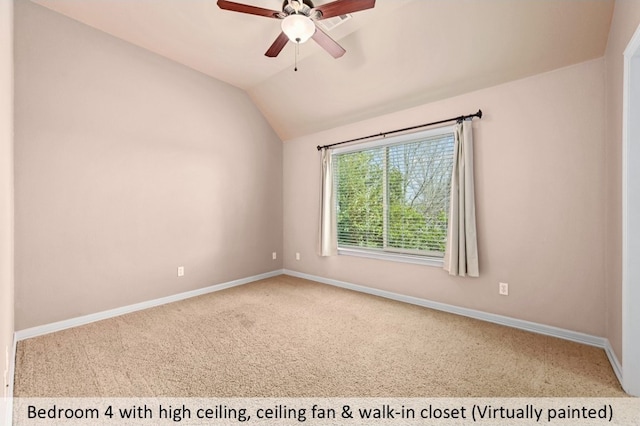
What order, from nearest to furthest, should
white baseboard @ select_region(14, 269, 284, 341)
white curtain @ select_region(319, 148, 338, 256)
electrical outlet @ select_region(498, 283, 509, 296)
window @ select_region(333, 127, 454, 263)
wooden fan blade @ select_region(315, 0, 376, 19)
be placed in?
wooden fan blade @ select_region(315, 0, 376, 19) → white baseboard @ select_region(14, 269, 284, 341) → electrical outlet @ select_region(498, 283, 509, 296) → window @ select_region(333, 127, 454, 263) → white curtain @ select_region(319, 148, 338, 256)

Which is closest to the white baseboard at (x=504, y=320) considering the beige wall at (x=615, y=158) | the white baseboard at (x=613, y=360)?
the white baseboard at (x=613, y=360)

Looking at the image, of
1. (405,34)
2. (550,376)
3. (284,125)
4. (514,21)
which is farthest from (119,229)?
(514,21)

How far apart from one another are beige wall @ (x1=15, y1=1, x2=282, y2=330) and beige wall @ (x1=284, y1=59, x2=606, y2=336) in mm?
2829

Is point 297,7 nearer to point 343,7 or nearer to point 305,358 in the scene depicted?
point 343,7

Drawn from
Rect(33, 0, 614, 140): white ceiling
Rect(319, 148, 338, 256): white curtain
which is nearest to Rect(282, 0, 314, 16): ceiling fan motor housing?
Rect(33, 0, 614, 140): white ceiling

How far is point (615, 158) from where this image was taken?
207 centimetres

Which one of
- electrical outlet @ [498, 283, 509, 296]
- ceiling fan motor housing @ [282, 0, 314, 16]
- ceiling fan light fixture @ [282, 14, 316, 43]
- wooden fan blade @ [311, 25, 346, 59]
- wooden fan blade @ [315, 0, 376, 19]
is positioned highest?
ceiling fan motor housing @ [282, 0, 314, 16]

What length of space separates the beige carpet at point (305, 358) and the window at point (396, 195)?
92cm

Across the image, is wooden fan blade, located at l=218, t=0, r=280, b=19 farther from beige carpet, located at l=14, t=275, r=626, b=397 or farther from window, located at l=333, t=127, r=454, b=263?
beige carpet, located at l=14, t=275, r=626, b=397

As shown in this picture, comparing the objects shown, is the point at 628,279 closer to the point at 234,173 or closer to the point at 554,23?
the point at 554,23

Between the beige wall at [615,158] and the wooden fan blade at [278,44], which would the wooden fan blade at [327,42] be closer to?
the wooden fan blade at [278,44]

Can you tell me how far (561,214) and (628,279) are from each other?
0.90m

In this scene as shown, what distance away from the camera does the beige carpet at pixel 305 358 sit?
183 centimetres

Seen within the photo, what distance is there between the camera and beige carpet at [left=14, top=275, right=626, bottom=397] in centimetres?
183
